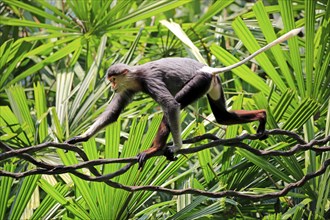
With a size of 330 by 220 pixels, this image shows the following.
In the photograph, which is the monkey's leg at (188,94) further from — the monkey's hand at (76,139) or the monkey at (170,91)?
the monkey's hand at (76,139)

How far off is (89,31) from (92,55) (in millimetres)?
524

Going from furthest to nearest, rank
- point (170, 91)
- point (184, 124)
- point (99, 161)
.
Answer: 1. point (184, 124)
2. point (170, 91)
3. point (99, 161)

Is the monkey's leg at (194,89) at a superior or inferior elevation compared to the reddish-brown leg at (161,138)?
superior

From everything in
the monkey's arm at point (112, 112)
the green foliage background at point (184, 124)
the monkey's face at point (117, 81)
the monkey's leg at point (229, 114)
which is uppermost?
the monkey's face at point (117, 81)

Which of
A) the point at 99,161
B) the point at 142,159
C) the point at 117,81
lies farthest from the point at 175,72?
the point at 99,161

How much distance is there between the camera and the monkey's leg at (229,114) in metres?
3.50

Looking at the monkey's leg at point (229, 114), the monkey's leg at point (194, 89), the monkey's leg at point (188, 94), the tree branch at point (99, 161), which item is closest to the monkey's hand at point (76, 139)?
the tree branch at point (99, 161)

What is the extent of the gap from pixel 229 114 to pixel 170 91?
284 mm

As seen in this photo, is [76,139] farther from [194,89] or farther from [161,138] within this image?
[194,89]

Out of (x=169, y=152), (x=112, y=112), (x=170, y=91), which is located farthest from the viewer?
(x=112, y=112)

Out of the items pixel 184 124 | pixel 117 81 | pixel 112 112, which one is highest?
pixel 117 81

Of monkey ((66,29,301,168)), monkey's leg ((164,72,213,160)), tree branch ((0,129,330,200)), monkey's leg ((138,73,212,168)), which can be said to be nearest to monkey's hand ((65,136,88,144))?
monkey ((66,29,301,168))

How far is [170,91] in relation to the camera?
3.41 meters

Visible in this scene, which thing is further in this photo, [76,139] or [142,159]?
[76,139]
